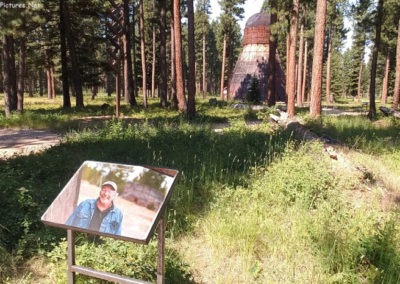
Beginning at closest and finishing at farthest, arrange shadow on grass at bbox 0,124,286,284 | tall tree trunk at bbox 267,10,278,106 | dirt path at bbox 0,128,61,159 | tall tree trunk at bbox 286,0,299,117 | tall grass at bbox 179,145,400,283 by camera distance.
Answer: tall grass at bbox 179,145,400,283
shadow on grass at bbox 0,124,286,284
dirt path at bbox 0,128,61,159
tall tree trunk at bbox 286,0,299,117
tall tree trunk at bbox 267,10,278,106

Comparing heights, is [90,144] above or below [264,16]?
below

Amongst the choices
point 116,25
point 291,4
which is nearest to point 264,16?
point 291,4

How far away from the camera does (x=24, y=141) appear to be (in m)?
11.1

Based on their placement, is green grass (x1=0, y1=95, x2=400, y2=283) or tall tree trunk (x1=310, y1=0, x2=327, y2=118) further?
tall tree trunk (x1=310, y1=0, x2=327, y2=118)

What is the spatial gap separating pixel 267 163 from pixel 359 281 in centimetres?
418

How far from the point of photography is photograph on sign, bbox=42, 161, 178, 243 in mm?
2729

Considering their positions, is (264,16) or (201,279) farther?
(264,16)

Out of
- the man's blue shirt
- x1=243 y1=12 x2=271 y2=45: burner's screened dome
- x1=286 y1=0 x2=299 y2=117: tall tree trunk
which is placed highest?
x1=243 y1=12 x2=271 y2=45: burner's screened dome

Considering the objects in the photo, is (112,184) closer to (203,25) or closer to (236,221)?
(236,221)

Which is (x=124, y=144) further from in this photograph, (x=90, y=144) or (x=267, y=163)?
(x=267, y=163)

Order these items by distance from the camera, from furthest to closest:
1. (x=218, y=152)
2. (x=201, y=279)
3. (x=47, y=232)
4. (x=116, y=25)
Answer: (x=116, y=25) → (x=218, y=152) → (x=47, y=232) → (x=201, y=279)

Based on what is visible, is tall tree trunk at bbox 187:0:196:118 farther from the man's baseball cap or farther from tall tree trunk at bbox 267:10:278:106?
the man's baseball cap

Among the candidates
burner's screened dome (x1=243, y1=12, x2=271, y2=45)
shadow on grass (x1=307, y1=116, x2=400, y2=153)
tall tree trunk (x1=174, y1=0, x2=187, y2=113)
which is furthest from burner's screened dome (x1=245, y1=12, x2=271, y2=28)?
shadow on grass (x1=307, y1=116, x2=400, y2=153)

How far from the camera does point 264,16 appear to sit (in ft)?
130
